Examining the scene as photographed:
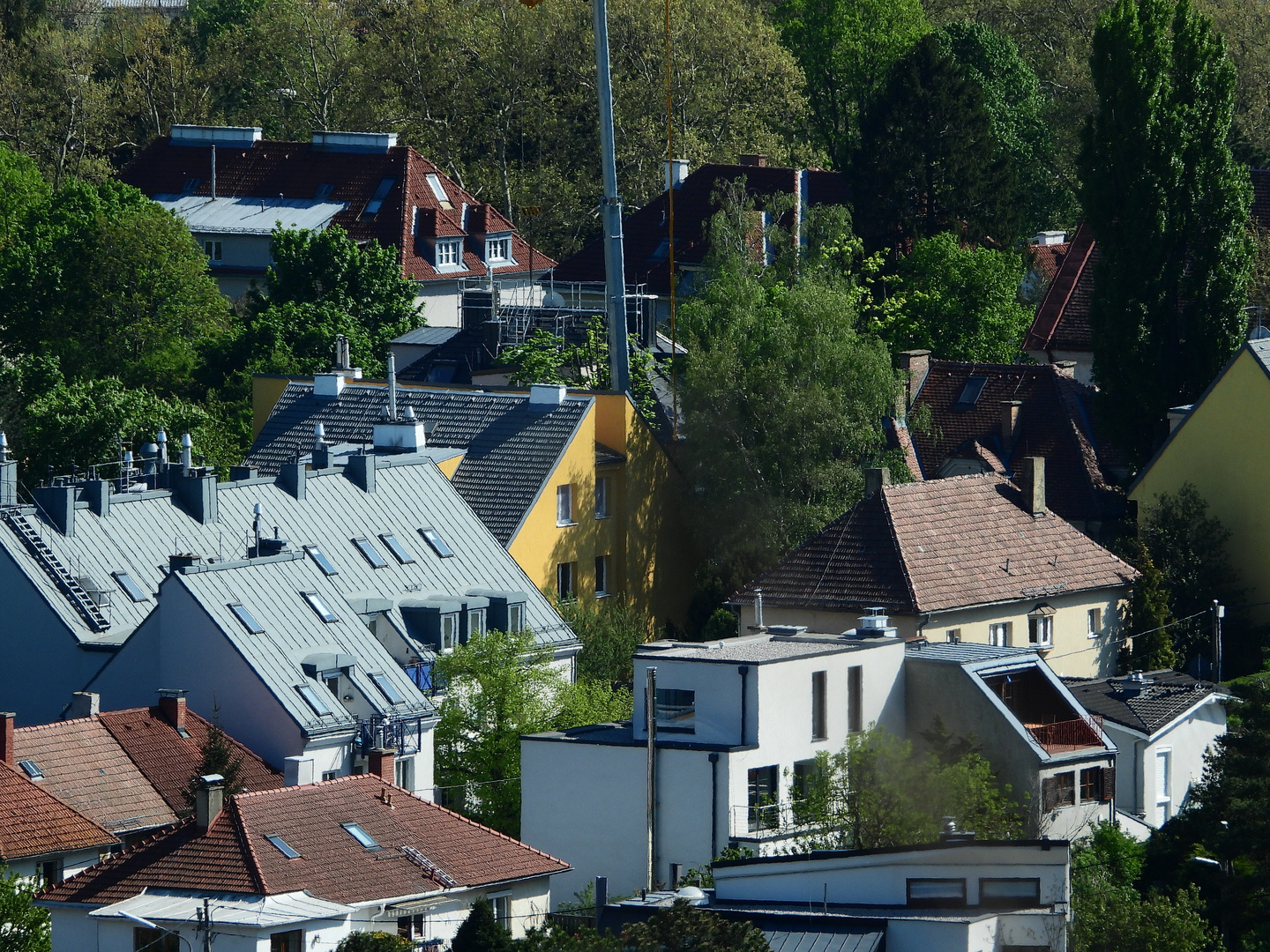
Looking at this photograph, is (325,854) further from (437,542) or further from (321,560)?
(437,542)

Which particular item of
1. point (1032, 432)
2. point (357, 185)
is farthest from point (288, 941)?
point (357, 185)

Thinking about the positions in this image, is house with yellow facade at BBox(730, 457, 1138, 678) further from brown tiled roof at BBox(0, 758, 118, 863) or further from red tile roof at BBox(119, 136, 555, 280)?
red tile roof at BBox(119, 136, 555, 280)

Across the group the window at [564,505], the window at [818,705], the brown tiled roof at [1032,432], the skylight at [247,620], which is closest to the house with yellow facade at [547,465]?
the window at [564,505]

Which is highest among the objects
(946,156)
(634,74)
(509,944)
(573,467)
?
(634,74)

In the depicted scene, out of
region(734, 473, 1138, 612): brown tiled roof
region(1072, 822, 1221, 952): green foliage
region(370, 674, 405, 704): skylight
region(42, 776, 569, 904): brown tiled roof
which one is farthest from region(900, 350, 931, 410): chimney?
region(1072, 822, 1221, 952): green foliage

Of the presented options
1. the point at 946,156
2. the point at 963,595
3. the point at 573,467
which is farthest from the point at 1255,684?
the point at 946,156

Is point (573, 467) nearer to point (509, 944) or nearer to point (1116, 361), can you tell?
point (1116, 361)
